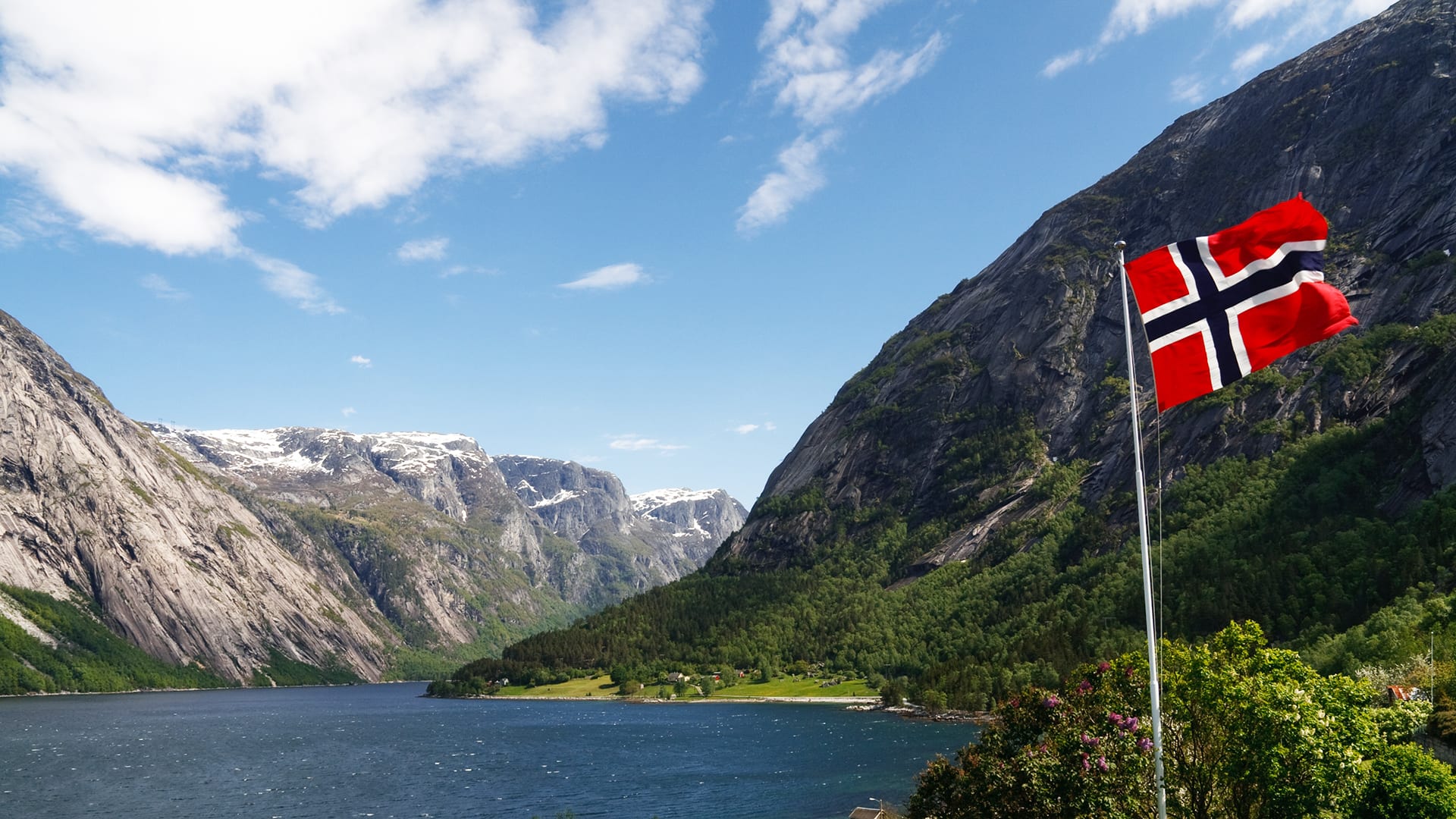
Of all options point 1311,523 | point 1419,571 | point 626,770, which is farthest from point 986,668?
point 626,770

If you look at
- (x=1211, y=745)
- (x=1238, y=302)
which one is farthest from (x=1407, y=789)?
(x=1238, y=302)

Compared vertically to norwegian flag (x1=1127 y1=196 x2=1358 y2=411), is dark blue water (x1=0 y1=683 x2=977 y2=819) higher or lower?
lower

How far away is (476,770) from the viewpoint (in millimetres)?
135125

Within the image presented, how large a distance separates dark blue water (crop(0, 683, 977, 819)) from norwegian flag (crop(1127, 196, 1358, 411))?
258 ft

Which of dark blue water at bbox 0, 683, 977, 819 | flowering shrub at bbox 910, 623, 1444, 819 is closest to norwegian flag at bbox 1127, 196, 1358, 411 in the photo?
flowering shrub at bbox 910, 623, 1444, 819

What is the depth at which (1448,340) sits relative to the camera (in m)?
186

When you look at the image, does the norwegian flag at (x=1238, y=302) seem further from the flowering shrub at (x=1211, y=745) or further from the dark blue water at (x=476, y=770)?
the dark blue water at (x=476, y=770)

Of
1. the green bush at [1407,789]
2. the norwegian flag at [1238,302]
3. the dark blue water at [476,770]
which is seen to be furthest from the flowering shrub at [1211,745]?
the dark blue water at [476,770]

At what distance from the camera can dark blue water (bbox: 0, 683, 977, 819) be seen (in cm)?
10512

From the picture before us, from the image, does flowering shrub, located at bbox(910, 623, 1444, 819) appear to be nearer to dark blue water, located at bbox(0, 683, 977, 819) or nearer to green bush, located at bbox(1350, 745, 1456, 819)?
green bush, located at bbox(1350, 745, 1456, 819)

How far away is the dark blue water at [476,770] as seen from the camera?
4139 inches

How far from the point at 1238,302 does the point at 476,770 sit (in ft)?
435

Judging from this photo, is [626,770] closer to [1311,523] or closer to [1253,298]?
[1253,298]

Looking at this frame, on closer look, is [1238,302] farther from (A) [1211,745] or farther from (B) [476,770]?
(B) [476,770]
